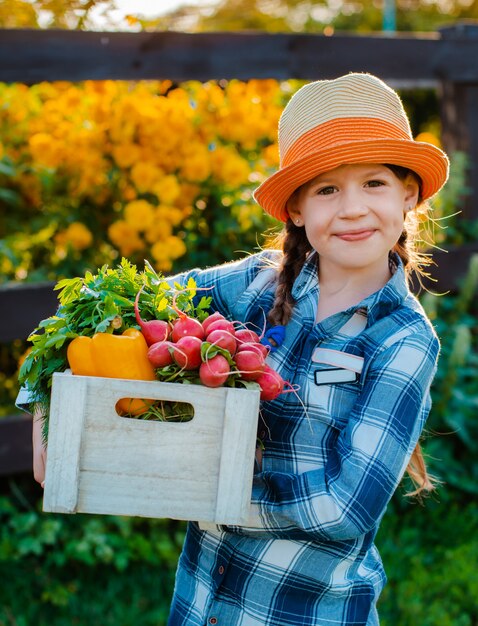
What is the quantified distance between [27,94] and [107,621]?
7.84 feet

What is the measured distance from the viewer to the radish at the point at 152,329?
1727mm

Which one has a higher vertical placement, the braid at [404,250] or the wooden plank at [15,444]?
the braid at [404,250]

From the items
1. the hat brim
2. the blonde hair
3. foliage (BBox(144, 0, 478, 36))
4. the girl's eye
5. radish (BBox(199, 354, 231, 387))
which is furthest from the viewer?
foliage (BBox(144, 0, 478, 36))

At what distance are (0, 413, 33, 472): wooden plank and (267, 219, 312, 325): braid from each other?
1722mm

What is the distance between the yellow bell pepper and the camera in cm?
166

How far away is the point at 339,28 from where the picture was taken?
16.2 meters

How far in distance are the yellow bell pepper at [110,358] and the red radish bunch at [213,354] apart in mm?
37

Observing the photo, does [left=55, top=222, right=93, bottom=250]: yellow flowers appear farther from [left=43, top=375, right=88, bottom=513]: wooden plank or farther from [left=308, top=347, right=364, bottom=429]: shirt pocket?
[left=43, top=375, right=88, bottom=513]: wooden plank

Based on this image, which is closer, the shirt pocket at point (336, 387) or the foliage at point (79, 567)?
the shirt pocket at point (336, 387)

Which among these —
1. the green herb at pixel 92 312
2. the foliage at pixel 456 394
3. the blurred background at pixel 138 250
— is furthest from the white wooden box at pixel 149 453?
the foliage at pixel 456 394

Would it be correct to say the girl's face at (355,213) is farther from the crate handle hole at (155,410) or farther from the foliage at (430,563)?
the foliage at (430,563)

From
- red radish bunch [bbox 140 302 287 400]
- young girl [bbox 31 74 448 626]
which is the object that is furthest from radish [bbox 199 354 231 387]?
young girl [bbox 31 74 448 626]

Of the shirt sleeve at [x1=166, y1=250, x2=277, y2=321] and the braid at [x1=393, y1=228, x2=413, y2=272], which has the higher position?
the braid at [x1=393, y1=228, x2=413, y2=272]

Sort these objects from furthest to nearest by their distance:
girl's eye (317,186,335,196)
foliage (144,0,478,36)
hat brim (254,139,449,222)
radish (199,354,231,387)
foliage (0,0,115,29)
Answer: foliage (144,0,478,36)
foliage (0,0,115,29)
girl's eye (317,186,335,196)
hat brim (254,139,449,222)
radish (199,354,231,387)
